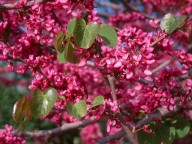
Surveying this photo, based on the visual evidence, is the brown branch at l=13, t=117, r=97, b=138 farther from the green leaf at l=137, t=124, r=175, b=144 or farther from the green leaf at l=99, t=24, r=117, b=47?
the green leaf at l=99, t=24, r=117, b=47

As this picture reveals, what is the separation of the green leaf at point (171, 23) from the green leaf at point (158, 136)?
852mm

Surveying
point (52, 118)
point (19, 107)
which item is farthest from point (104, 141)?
point (19, 107)

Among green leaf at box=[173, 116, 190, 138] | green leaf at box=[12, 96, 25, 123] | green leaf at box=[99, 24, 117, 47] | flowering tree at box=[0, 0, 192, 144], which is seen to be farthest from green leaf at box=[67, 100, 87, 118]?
green leaf at box=[173, 116, 190, 138]

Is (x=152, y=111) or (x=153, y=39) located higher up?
(x=153, y=39)

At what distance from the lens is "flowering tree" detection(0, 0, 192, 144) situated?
1.73 m

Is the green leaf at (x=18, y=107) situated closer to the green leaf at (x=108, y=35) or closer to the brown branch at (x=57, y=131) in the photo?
the green leaf at (x=108, y=35)

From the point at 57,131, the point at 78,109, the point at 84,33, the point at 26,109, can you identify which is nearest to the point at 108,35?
the point at 84,33

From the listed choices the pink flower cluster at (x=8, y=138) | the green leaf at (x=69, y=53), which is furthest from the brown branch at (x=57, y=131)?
the green leaf at (x=69, y=53)

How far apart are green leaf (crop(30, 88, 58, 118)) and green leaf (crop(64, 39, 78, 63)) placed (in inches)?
9.4

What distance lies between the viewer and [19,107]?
1721 mm

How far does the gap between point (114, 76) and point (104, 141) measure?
0.77 m

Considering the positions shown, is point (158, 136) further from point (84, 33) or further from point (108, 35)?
point (84, 33)

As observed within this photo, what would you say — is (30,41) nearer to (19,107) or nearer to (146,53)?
(19,107)

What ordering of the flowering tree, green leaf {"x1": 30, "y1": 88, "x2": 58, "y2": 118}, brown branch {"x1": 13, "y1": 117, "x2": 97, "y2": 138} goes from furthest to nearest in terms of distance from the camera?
brown branch {"x1": 13, "y1": 117, "x2": 97, "y2": 138} → the flowering tree → green leaf {"x1": 30, "y1": 88, "x2": 58, "y2": 118}
